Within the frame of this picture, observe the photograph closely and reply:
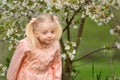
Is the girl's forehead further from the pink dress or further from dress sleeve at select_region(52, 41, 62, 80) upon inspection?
dress sleeve at select_region(52, 41, 62, 80)

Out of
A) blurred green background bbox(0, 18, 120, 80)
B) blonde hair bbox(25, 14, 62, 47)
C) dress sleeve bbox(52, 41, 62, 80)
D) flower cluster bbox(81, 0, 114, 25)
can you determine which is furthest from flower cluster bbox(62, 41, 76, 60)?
blurred green background bbox(0, 18, 120, 80)

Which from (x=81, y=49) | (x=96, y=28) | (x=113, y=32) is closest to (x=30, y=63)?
(x=113, y=32)

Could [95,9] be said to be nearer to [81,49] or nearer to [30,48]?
[30,48]

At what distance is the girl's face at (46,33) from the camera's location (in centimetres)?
549

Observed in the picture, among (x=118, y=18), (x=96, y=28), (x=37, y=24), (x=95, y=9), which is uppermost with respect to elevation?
(x=37, y=24)

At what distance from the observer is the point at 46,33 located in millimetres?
5512

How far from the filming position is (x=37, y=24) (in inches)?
220

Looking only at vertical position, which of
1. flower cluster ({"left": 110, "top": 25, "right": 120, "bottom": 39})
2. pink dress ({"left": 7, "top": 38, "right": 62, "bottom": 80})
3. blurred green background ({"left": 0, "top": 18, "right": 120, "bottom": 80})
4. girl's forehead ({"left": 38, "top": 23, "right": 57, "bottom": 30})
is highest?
girl's forehead ({"left": 38, "top": 23, "right": 57, "bottom": 30})

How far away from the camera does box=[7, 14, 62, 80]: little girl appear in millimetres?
5527

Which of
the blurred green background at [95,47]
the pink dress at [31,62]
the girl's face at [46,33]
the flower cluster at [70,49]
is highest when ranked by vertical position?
the girl's face at [46,33]

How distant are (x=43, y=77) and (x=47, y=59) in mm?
182

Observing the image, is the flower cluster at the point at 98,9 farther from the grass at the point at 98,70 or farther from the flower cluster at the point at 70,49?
the grass at the point at 98,70

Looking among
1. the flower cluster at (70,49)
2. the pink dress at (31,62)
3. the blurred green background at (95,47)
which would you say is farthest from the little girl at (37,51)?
the blurred green background at (95,47)

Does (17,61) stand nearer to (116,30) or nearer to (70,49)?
(70,49)
